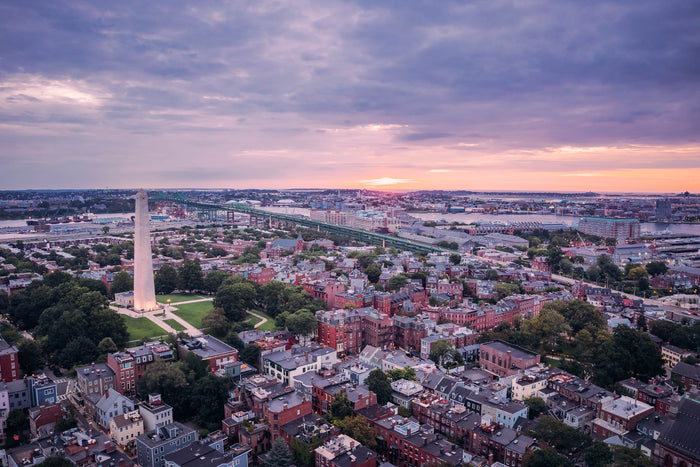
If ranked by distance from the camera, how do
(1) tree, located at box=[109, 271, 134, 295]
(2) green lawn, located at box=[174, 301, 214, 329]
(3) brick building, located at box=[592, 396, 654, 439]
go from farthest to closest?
(1) tree, located at box=[109, 271, 134, 295]
(2) green lawn, located at box=[174, 301, 214, 329]
(3) brick building, located at box=[592, 396, 654, 439]

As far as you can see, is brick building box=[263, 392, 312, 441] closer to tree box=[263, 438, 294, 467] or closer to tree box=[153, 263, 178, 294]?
tree box=[263, 438, 294, 467]

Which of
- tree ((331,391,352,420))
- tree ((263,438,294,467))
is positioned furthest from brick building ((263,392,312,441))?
tree ((263,438,294,467))

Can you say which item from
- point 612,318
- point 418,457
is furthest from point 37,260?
point 612,318

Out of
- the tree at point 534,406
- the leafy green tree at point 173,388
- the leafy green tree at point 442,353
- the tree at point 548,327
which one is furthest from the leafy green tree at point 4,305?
the tree at point 548,327

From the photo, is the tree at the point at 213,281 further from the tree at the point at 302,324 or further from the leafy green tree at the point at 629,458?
the leafy green tree at the point at 629,458

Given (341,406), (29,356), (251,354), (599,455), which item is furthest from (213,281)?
(599,455)

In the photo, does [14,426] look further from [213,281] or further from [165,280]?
[165,280]

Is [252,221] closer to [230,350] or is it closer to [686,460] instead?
[230,350]
